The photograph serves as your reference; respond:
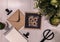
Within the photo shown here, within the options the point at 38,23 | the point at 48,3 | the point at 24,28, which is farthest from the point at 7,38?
the point at 48,3

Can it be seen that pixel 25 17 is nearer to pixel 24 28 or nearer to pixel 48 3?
pixel 24 28

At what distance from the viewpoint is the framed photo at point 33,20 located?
51.6 inches

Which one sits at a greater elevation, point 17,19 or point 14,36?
point 17,19

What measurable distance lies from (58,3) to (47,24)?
0.62 meters

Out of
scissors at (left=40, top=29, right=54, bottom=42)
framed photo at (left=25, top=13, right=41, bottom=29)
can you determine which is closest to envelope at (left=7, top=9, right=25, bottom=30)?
framed photo at (left=25, top=13, right=41, bottom=29)

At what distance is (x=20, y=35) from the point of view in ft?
4.32

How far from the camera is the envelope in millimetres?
1338

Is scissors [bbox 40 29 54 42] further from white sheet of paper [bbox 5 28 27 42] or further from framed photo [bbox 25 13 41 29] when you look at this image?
white sheet of paper [bbox 5 28 27 42]

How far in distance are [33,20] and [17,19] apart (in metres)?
0.14

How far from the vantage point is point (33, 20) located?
1.31 meters

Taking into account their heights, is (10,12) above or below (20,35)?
above

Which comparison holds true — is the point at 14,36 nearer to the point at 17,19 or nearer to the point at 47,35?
the point at 17,19

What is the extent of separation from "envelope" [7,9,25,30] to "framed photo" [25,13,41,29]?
5 centimetres

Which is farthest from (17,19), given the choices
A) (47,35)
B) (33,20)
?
(47,35)
